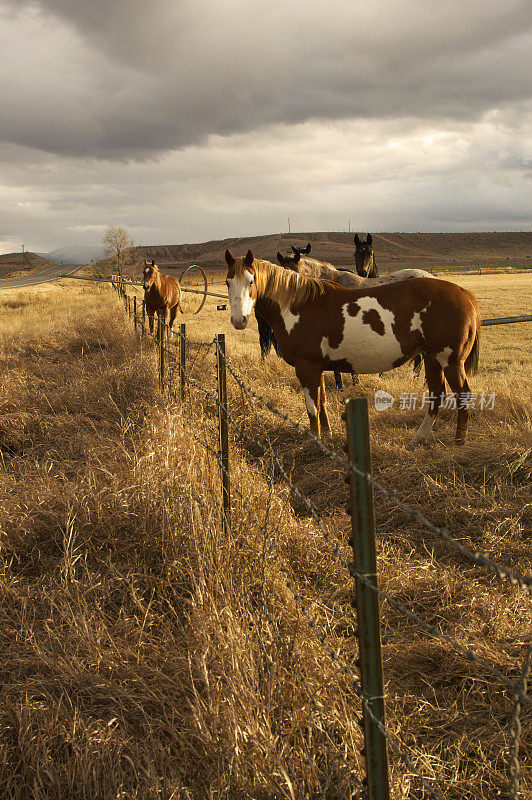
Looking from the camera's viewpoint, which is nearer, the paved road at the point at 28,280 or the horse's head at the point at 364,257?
the horse's head at the point at 364,257

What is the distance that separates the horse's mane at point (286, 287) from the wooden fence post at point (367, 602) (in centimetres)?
411

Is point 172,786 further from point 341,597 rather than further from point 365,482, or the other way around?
point 341,597

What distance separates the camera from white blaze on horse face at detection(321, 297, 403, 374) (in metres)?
5.13

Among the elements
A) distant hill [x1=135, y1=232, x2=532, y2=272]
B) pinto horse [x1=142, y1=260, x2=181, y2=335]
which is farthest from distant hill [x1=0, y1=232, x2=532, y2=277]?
pinto horse [x1=142, y1=260, x2=181, y2=335]

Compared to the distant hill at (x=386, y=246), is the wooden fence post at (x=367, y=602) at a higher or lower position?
lower

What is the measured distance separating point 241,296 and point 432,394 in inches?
92.6

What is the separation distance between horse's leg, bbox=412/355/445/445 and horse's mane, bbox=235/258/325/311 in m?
1.44

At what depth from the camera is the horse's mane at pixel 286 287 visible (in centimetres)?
530

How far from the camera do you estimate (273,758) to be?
65.4 inches

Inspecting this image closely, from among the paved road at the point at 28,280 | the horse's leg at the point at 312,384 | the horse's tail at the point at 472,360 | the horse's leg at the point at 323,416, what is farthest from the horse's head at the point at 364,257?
the paved road at the point at 28,280

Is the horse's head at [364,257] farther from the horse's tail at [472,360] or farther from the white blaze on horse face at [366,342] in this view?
the white blaze on horse face at [366,342]

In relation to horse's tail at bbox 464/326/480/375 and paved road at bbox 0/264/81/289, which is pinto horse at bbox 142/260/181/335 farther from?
paved road at bbox 0/264/81/289

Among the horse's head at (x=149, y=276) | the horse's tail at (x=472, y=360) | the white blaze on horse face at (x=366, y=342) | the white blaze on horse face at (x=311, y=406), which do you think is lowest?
the white blaze on horse face at (x=311, y=406)

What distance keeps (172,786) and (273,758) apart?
12.9 inches
